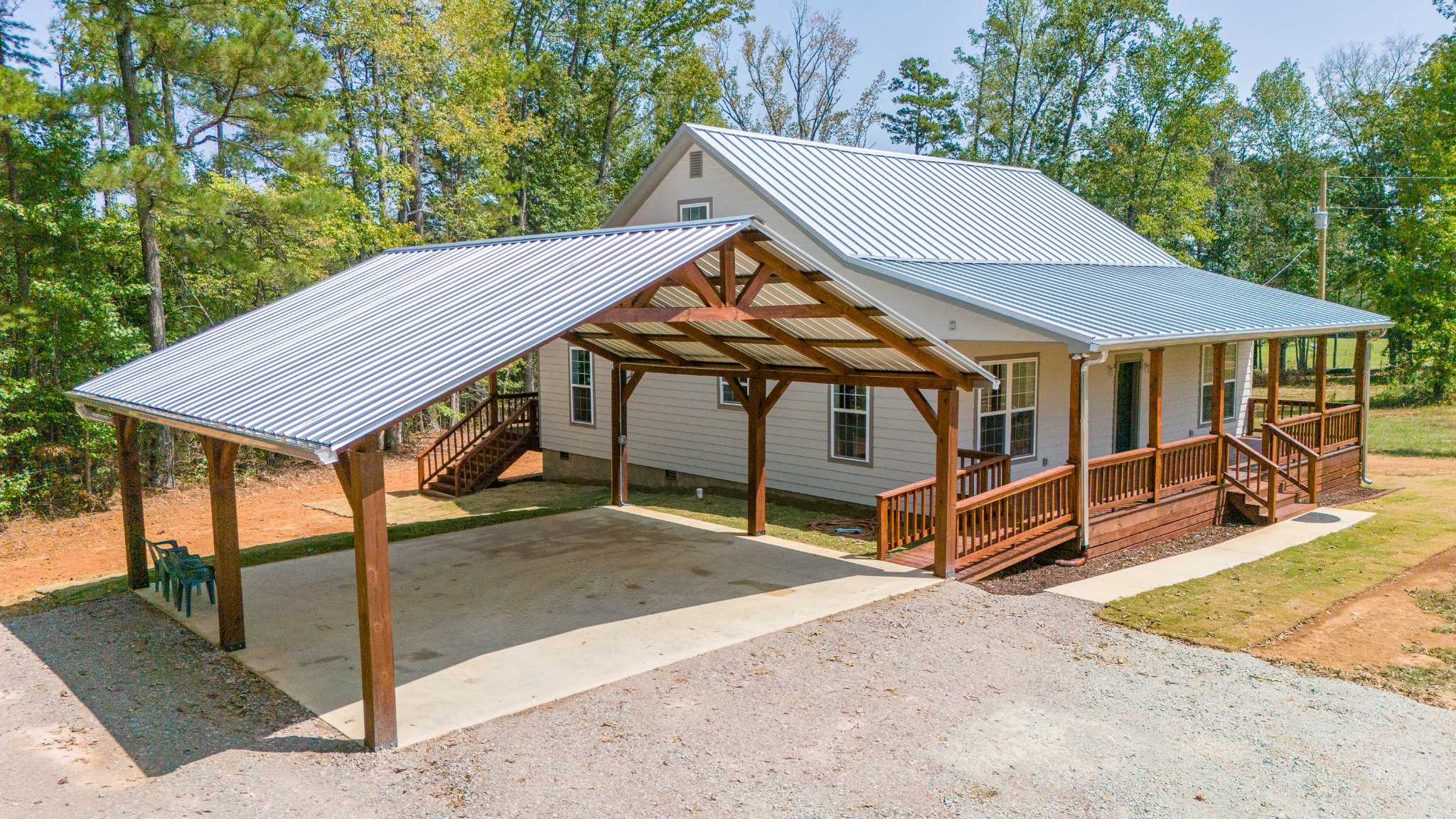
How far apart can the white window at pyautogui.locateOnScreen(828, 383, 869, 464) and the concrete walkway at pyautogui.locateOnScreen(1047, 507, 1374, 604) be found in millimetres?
4240

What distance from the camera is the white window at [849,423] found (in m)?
14.4

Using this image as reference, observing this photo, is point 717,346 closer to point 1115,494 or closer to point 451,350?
point 451,350

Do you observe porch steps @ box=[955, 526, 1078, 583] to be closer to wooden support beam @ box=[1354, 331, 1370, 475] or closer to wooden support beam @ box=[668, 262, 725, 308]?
wooden support beam @ box=[668, 262, 725, 308]

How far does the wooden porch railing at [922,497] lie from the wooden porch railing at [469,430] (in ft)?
34.7


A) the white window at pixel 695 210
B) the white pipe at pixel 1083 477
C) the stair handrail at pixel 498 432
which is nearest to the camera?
the white pipe at pixel 1083 477

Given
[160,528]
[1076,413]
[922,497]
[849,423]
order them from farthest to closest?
1. [160,528]
2. [849,423]
3. [922,497]
4. [1076,413]

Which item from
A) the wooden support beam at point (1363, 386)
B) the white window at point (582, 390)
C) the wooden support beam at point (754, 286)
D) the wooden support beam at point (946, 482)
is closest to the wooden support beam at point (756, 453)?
the wooden support beam at point (946, 482)

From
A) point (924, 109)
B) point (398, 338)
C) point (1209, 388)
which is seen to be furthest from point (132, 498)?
point (924, 109)

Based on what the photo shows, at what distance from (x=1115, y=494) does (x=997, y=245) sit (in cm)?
579

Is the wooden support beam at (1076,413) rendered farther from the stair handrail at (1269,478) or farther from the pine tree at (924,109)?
the pine tree at (924,109)

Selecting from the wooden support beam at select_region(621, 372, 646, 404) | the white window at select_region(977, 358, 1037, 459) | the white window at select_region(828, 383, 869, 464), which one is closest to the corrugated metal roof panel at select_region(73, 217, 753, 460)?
the wooden support beam at select_region(621, 372, 646, 404)

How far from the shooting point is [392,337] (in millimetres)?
8109

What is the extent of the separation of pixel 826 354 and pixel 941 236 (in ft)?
20.5

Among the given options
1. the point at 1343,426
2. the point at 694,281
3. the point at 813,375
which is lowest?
→ the point at 1343,426
